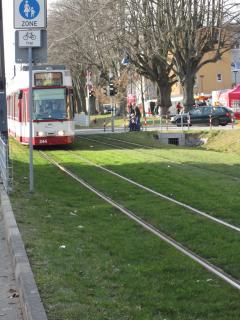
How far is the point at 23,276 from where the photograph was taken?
6.44 metres

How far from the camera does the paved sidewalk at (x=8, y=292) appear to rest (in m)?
5.90

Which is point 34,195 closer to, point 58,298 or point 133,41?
point 58,298

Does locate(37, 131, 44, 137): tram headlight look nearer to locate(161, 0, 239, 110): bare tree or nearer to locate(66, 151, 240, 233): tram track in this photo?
locate(66, 151, 240, 233): tram track

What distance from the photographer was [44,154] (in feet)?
84.2

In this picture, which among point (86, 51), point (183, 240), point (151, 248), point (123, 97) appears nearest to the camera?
point (151, 248)

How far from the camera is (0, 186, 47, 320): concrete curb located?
5.36 metres

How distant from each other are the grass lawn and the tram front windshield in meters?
11.9

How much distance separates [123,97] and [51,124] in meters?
44.6

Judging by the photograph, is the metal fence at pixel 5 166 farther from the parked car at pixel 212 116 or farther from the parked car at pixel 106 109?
the parked car at pixel 106 109

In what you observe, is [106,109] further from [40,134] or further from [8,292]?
[8,292]

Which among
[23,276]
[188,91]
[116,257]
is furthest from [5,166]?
[188,91]

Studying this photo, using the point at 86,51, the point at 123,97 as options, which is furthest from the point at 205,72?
the point at 86,51

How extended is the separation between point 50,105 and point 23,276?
21.4 m

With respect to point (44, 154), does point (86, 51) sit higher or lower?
higher
